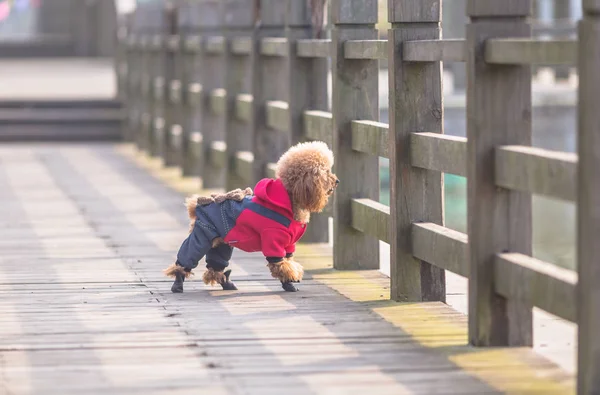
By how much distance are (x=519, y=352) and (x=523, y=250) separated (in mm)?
337

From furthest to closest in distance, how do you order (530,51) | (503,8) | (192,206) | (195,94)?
(195,94) → (192,206) → (503,8) → (530,51)

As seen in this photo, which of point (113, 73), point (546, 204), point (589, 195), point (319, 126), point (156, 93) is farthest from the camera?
point (113, 73)

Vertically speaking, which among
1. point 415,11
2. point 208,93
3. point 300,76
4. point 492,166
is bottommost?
point 208,93

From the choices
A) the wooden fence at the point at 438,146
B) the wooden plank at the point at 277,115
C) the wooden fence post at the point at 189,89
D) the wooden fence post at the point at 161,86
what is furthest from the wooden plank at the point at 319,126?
the wooden fence post at the point at 161,86

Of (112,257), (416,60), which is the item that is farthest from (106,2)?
(416,60)

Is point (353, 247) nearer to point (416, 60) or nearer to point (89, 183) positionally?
point (416, 60)

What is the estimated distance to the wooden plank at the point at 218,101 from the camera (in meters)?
10.1

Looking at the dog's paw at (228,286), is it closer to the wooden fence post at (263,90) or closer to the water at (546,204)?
the wooden fence post at (263,90)

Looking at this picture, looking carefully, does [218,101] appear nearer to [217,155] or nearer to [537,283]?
[217,155]

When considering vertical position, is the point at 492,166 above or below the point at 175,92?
above

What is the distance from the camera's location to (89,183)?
37.3ft

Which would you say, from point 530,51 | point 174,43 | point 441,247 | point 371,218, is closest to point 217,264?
point 371,218

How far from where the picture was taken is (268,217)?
568cm

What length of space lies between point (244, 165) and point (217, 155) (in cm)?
121
